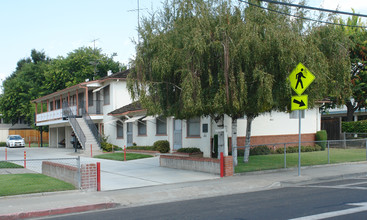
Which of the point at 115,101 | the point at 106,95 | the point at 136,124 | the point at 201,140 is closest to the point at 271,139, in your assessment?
the point at 201,140

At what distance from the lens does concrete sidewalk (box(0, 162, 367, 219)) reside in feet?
31.2

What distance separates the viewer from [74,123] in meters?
32.2

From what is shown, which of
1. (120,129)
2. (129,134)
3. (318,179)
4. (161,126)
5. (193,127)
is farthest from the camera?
(120,129)

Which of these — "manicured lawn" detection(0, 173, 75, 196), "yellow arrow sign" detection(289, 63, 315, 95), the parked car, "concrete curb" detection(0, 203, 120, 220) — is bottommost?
the parked car

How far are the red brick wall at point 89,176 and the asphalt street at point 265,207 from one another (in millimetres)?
2505

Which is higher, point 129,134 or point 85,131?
point 85,131

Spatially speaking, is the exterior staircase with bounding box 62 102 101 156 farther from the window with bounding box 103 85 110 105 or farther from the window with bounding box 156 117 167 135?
the window with bounding box 156 117 167 135

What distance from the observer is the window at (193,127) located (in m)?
23.6

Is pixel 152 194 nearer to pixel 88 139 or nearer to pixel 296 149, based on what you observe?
pixel 296 149

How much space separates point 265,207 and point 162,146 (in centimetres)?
1627

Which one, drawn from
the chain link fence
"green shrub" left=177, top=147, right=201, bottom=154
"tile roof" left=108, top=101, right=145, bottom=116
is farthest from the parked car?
the chain link fence

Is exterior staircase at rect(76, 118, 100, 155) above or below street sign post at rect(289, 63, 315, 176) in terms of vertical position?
below

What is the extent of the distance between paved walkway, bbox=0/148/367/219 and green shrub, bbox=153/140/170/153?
352 inches

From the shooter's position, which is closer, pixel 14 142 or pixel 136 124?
pixel 136 124
